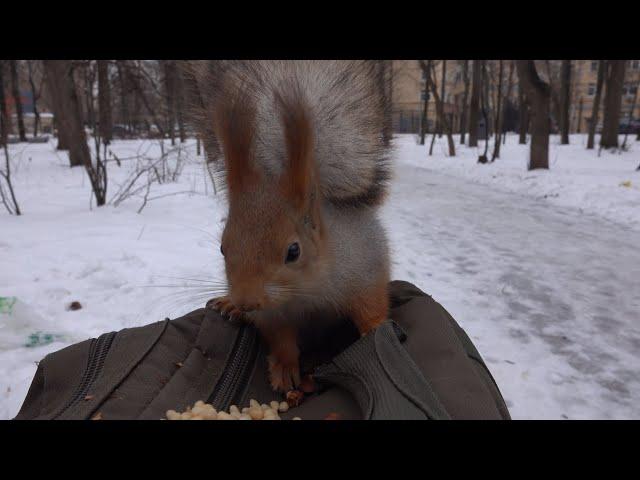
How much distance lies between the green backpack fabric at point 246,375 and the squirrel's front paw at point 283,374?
3 cm

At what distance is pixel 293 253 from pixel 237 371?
0.47 metres

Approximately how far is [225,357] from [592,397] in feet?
4.10

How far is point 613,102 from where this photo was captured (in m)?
10.4

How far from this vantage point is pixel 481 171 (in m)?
8.46

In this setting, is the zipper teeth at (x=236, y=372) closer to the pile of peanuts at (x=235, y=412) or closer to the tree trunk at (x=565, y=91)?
the pile of peanuts at (x=235, y=412)

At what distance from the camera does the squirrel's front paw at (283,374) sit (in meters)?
1.30

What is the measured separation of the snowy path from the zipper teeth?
0.90 metres

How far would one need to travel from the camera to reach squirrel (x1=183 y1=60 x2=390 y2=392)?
3.49 feet

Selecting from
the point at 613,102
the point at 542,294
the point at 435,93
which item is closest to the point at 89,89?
the point at 542,294

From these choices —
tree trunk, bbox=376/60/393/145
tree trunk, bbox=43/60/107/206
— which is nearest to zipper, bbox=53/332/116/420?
tree trunk, bbox=376/60/393/145

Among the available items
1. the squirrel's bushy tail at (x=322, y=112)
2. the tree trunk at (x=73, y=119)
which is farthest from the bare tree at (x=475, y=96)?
the squirrel's bushy tail at (x=322, y=112)

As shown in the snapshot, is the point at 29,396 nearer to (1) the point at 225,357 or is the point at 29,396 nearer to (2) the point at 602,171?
(1) the point at 225,357

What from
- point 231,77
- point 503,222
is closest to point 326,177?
point 231,77

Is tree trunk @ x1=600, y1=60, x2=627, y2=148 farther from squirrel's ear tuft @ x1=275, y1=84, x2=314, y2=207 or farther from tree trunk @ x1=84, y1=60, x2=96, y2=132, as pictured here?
squirrel's ear tuft @ x1=275, y1=84, x2=314, y2=207
